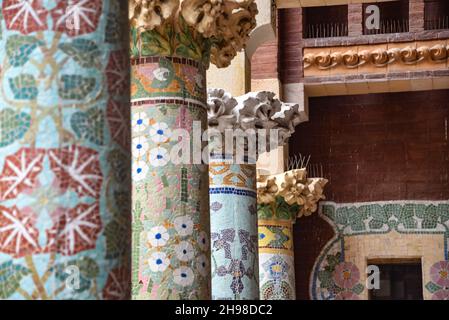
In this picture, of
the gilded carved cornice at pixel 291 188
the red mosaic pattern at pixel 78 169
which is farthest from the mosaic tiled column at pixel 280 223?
the red mosaic pattern at pixel 78 169

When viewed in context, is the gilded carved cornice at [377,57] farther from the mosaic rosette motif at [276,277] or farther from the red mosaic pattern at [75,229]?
the red mosaic pattern at [75,229]

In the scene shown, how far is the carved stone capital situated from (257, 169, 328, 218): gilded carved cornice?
12.2 ft

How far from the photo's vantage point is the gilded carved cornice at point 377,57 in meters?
15.7

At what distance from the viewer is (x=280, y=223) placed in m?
15.4

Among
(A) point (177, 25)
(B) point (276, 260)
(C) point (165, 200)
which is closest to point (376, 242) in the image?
(B) point (276, 260)

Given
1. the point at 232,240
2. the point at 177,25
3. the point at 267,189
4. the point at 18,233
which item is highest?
the point at 177,25

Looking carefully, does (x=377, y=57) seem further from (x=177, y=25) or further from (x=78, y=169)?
(x=78, y=169)

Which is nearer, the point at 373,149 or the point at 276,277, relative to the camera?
the point at 276,277

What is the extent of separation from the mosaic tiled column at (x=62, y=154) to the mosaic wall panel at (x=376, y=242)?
1232cm

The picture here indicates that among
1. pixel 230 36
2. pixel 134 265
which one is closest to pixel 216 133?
pixel 230 36

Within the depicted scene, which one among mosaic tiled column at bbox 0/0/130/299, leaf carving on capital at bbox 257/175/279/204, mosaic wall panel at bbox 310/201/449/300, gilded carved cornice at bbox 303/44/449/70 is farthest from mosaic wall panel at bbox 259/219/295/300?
mosaic tiled column at bbox 0/0/130/299

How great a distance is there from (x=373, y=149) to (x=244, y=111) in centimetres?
643

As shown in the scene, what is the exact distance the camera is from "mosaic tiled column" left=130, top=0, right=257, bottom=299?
284 inches
